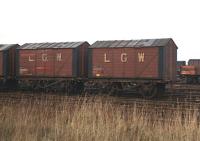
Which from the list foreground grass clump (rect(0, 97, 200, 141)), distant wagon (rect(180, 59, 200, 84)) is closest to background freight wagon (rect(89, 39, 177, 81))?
foreground grass clump (rect(0, 97, 200, 141))

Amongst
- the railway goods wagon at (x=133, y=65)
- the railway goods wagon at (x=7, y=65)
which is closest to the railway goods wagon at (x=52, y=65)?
the railway goods wagon at (x=7, y=65)

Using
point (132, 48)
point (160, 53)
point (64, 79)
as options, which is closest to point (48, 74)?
point (64, 79)

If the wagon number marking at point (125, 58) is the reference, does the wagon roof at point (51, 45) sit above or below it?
above

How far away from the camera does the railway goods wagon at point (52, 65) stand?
2430cm

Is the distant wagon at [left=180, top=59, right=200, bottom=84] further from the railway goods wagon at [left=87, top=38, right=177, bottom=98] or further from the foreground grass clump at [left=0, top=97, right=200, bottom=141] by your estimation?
the foreground grass clump at [left=0, top=97, right=200, bottom=141]

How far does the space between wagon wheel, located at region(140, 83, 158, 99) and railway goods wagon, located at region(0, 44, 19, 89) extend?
10.7 meters

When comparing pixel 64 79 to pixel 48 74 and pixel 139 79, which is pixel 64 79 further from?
pixel 139 79

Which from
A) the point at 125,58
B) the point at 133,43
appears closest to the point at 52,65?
the point at 125,58

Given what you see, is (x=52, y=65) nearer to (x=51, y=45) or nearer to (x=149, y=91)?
(x=51, y=45)

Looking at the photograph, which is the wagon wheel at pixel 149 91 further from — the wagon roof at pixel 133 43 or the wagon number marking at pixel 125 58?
the wagon roof at pixel 133 43

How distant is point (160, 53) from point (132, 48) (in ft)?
5.82

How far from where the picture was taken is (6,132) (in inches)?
351

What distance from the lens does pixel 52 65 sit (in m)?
25.2

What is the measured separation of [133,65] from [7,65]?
1039 cm
